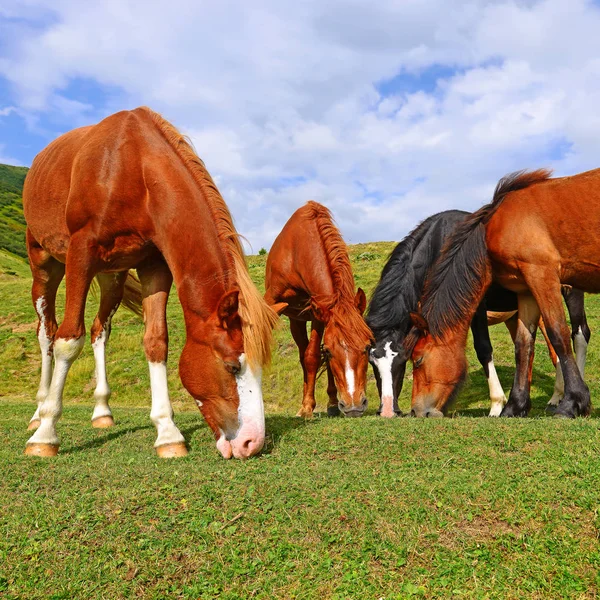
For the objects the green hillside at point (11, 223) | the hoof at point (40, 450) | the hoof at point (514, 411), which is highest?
the green hillside at point (11, 223)

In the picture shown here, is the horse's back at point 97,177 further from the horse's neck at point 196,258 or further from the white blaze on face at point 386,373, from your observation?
the white blaze on face at point 386,373

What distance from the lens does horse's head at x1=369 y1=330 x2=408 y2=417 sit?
7.20 meters

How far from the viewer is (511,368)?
39.4ft

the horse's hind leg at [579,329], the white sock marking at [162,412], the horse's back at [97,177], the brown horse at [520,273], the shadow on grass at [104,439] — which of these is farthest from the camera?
the horse's hind leg at [579,329]

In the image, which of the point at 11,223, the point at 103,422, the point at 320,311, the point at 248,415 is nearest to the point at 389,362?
the point at 320,311

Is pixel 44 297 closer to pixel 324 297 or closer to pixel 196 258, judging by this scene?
pixel 196 258

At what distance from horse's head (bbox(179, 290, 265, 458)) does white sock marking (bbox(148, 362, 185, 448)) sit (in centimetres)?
64

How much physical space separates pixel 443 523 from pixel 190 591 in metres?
1.57

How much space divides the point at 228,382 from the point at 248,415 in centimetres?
31

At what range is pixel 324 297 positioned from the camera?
22.2ft

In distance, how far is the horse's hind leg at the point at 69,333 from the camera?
5.14 m

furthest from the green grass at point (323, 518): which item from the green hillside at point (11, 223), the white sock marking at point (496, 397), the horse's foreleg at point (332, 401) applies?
the green hillside at point (11, 223)

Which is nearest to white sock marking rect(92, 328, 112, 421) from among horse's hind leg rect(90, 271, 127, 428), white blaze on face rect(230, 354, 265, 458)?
horse's hind leg rect(90, 271, 127, 428)

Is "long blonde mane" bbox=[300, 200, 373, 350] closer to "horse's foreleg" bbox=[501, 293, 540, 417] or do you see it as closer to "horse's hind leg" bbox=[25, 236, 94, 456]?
"horse's foreleg" bbox=[501, 293, 540, 417]
